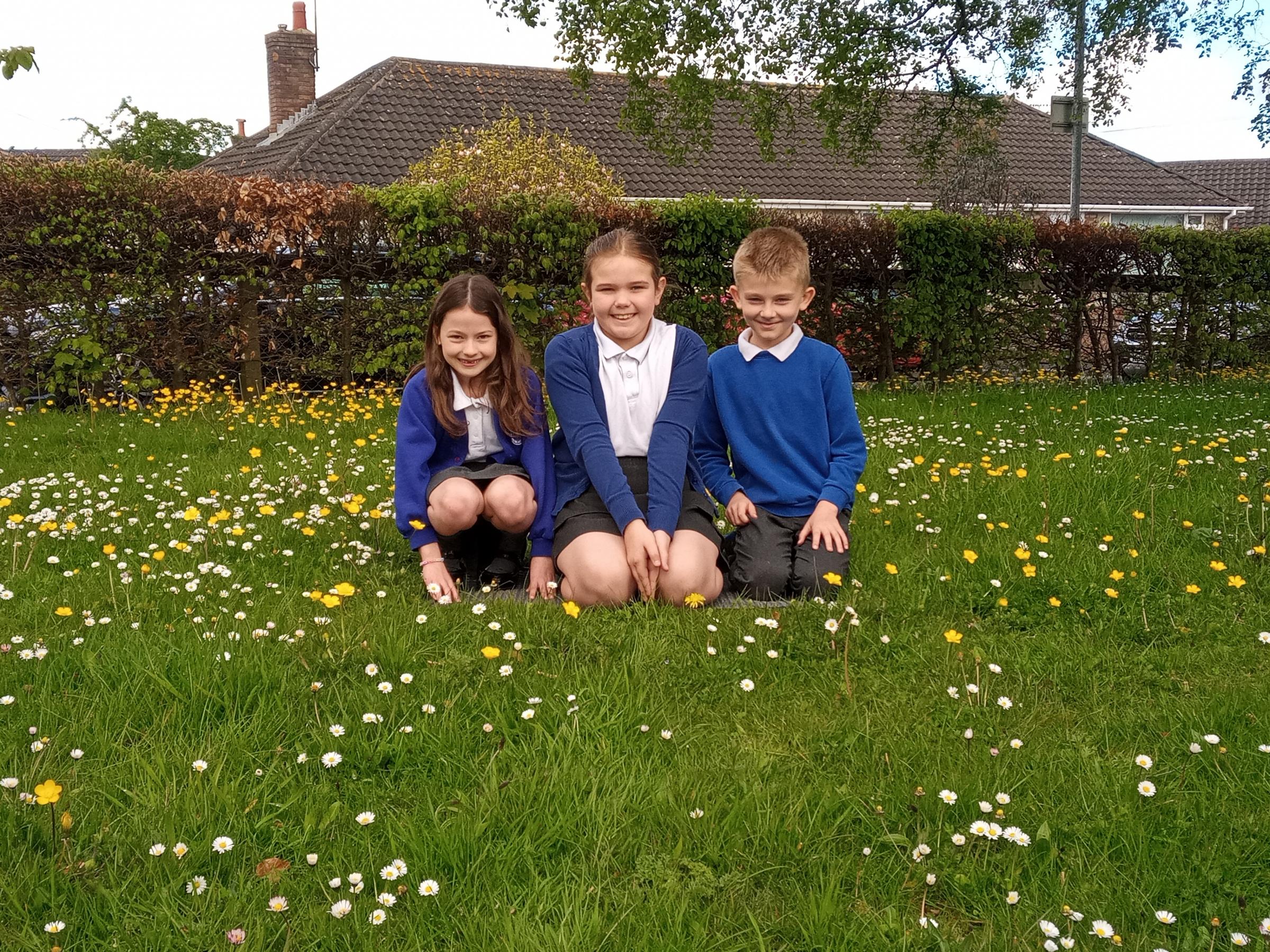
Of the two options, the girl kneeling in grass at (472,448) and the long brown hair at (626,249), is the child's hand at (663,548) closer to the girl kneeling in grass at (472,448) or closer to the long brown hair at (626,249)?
the girl kneeling in grass at (472,448)

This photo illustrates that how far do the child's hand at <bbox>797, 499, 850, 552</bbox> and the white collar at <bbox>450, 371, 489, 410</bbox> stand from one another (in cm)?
127

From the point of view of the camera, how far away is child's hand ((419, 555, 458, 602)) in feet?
10.9

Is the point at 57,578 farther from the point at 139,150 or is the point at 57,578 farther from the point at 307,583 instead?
the point at 139,150

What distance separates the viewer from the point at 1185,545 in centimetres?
400

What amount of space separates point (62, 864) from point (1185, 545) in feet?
13.2

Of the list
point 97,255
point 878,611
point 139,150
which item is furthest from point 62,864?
point 139,150

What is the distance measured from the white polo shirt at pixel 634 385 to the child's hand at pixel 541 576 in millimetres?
488

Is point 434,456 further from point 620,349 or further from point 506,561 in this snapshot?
point 620,349

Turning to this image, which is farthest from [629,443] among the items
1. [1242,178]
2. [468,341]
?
[1242,178]

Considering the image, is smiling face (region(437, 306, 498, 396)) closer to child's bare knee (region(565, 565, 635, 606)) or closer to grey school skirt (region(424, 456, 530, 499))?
grey school skirt (region(424, 456, 530, 499))

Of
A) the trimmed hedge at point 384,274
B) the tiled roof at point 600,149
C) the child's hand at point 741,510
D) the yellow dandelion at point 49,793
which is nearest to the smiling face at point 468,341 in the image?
the child's hand at point 741,510

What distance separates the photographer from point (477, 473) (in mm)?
3596

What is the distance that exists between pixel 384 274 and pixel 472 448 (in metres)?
5.19

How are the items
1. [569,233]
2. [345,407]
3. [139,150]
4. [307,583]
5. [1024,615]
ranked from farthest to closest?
[139,150] < [569,233] < [345,407] < [307,583] < [1024,615]
